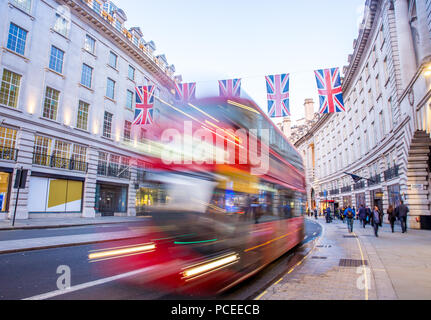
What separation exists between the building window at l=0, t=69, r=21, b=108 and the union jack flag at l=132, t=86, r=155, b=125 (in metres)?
10.4

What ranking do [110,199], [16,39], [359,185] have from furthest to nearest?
1. [359,185]
2. [110,199]
3. [16,39]

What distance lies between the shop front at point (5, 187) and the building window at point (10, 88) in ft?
15.7

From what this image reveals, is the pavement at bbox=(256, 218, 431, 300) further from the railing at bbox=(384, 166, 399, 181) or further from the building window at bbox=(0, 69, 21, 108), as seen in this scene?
the building window at bbox=(0, 69, 21, 108)

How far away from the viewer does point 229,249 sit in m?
5.59

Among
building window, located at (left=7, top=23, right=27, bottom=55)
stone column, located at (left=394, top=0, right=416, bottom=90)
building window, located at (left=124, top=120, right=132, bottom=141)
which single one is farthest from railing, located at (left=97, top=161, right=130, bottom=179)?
stone column, located at (left=394, top=0, right=416, bottom=90)

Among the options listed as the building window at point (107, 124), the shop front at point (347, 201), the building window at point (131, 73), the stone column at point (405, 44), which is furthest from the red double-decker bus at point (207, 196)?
the shop front at point (347, 201)

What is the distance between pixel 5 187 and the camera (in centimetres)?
1952

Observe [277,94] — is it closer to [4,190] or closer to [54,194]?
[54,194]

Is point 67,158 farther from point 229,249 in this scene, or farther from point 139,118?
point 229,249

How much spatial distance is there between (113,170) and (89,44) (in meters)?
12.7

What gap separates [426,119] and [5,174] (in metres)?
26.2

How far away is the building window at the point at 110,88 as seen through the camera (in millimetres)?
29053

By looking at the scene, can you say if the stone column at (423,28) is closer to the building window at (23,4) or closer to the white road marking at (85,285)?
the white road marking at (85,285)

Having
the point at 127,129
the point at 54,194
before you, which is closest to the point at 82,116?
the point at 127,129
